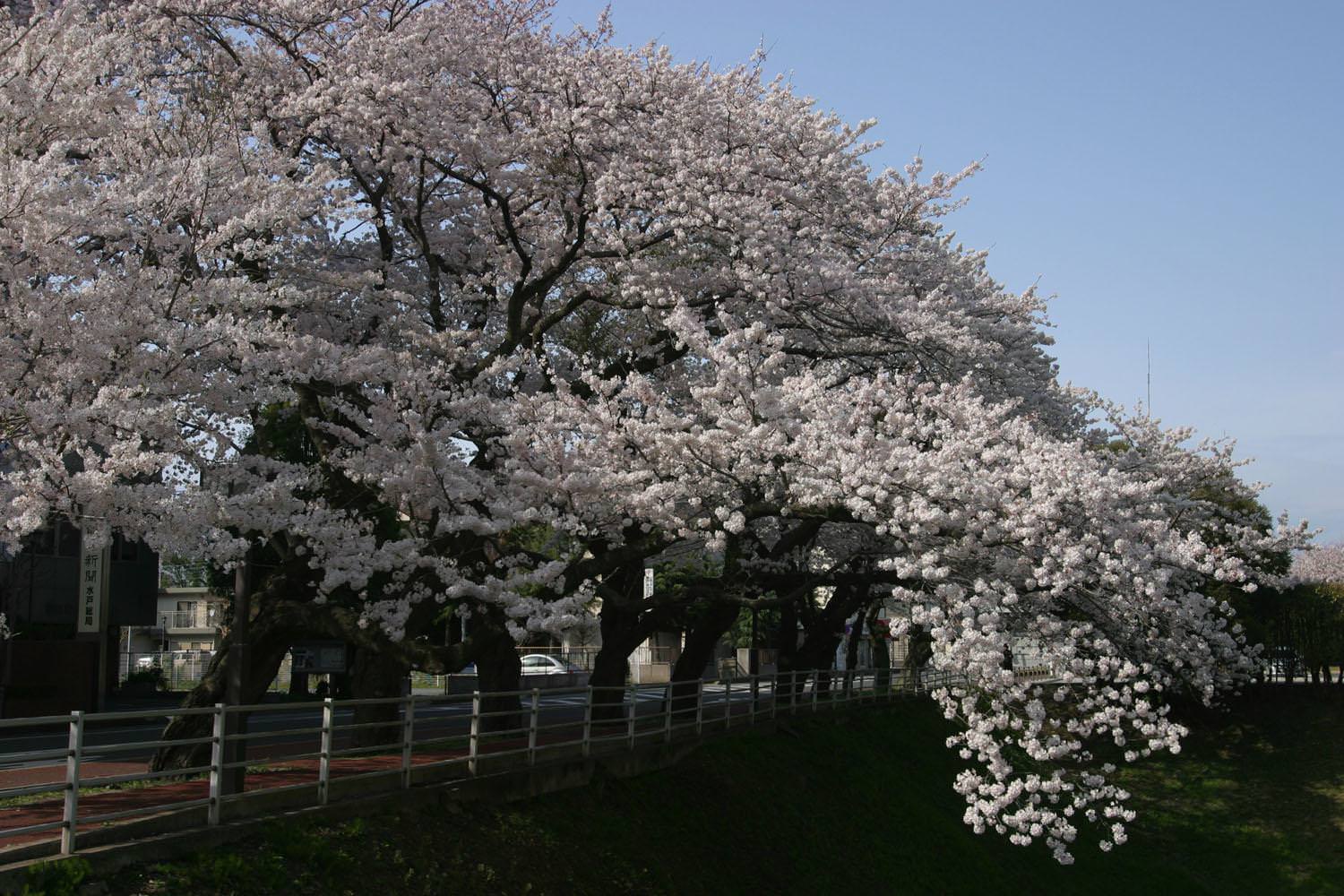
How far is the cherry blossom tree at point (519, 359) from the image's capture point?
1216 centimetres

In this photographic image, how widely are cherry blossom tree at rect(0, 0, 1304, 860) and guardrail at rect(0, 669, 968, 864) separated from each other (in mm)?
1383

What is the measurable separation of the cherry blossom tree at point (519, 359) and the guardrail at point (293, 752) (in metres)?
1.38

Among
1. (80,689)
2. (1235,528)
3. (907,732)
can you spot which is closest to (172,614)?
(80,689)

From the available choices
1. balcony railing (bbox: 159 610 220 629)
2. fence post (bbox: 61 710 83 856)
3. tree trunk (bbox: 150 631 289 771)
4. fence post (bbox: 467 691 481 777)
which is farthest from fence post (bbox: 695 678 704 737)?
balcony railing (bbox: 159 610 220 629)

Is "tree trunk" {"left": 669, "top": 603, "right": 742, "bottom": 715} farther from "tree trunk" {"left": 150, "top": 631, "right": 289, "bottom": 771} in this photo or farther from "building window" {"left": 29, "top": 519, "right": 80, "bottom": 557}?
"building window" {"left": 29, "top": 519, "right": 80, "bottom": 557}

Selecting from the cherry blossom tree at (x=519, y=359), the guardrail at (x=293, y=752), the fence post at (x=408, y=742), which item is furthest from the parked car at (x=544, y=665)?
the fence post at (x=408, y=742)

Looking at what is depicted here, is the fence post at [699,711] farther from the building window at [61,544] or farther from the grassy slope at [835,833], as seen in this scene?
the building window at [61,544]

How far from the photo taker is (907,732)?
1231 inches

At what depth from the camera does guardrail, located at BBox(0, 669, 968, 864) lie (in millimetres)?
8969

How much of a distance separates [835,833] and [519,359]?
9.98 m

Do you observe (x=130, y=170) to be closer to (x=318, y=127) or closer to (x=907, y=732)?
(x=318, y=127)

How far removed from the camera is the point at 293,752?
17250 mm

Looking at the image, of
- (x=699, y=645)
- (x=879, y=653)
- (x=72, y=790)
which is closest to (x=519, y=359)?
(x=699, y=645)

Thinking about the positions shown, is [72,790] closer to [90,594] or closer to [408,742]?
[408,742]
